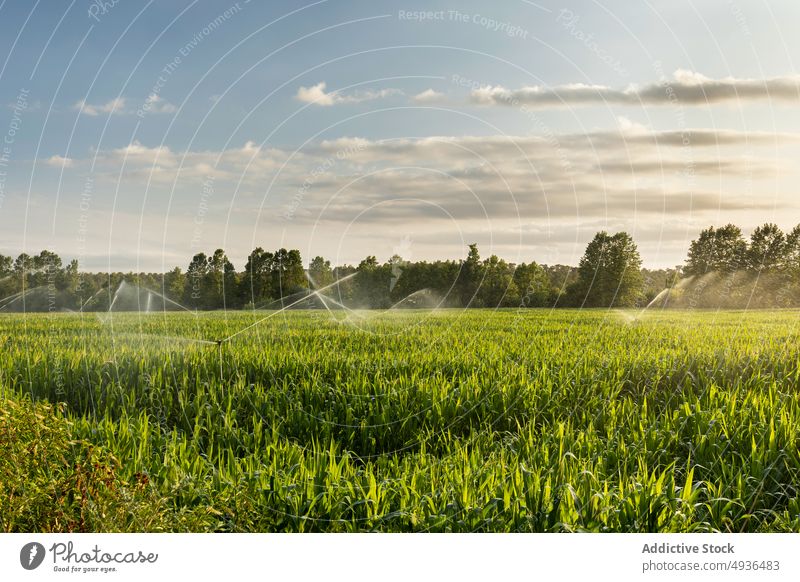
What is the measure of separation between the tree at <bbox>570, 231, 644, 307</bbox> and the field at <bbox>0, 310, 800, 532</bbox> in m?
23.7

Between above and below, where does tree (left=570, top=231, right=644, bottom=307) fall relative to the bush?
above

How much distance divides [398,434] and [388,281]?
39.4 ft

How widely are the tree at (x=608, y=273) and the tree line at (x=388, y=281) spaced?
0.09m

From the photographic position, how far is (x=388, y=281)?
19703 millimetres

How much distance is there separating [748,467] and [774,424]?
1.38 m

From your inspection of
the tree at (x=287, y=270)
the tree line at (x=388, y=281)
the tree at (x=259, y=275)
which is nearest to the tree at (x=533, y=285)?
the tree line at (x=388, y=281)

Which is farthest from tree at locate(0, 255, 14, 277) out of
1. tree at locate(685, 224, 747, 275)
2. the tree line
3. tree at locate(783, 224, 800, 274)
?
tree at locate(685, 224, 747, 275)

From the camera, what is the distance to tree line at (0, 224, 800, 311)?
61.2 ft

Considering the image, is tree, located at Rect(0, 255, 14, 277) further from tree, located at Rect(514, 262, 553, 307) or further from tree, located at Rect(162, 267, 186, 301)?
tree, located at Rect(514, 262, 553, 307)
